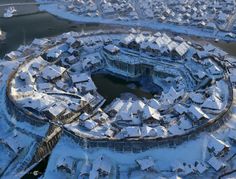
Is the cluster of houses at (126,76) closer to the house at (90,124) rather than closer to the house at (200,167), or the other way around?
the house at (90,124)

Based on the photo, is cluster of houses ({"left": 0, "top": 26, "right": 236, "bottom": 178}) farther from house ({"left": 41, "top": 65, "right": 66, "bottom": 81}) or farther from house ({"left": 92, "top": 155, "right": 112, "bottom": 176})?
house ({"left": 41, "top": 65, "right": 66, "bottom": 81})

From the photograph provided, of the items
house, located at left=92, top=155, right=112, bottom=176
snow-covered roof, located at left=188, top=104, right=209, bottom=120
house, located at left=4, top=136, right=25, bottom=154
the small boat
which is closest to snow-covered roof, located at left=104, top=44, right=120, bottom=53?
snow-covered roof, located at left=188, top=104, right=209, bottom=120

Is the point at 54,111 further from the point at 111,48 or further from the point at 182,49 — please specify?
the point at 182,49

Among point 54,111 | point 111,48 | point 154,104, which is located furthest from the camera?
point 111,48

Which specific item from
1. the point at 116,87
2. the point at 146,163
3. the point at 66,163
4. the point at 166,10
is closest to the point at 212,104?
the point at 146,163

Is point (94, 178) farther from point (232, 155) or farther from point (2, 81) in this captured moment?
point (2, 81)
